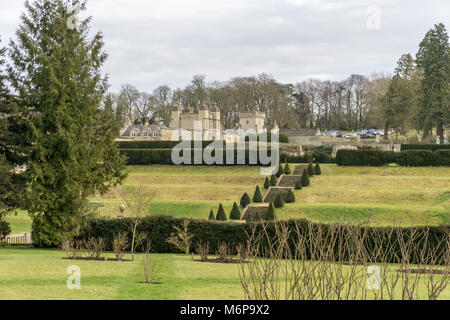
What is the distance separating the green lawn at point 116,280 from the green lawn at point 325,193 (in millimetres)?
10286

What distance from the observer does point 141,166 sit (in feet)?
173

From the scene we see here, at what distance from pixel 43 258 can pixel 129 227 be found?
464 centimetres

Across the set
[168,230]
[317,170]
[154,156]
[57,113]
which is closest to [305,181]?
[317,170]

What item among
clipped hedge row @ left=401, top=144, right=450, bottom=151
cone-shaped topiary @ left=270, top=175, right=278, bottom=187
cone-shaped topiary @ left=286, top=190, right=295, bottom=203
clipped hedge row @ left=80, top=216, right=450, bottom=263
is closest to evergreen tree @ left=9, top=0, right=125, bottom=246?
clipped hedge row @ left=80, top=216, right=450, bottom=263

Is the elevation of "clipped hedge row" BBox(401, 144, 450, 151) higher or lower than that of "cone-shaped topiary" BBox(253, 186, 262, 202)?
higher

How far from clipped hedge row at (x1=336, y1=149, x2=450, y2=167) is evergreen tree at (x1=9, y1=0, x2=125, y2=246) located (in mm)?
29095

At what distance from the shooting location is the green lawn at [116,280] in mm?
12266

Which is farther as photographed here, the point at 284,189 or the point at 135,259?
the point at 284,189

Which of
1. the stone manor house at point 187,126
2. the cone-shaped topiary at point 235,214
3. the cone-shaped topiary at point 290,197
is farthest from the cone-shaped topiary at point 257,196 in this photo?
the stone manor house at point 187,126

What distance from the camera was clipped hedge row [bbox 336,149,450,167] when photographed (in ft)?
152

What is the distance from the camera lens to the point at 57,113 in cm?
2212

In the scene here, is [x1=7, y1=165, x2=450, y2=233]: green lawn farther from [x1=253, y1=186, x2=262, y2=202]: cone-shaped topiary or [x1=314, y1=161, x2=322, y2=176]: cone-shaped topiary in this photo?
[x1=253, y1=186, x2=262, y2=202]: cone-shaped topiary
